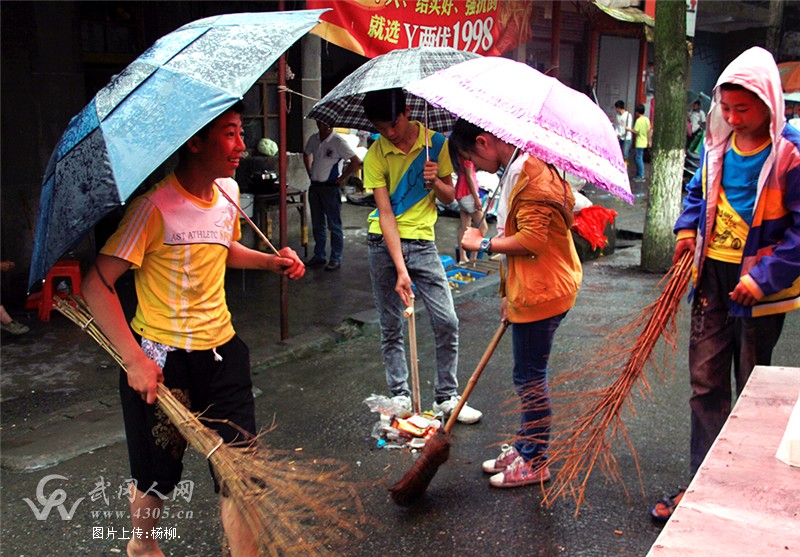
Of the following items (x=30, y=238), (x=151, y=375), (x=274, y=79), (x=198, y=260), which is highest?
(x=274, y=79)

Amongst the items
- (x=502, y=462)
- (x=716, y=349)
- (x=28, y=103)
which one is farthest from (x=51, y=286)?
(x=716, y=349)

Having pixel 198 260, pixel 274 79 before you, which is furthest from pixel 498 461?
pixel 274 79

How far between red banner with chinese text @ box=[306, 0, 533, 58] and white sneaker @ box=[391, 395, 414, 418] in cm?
262

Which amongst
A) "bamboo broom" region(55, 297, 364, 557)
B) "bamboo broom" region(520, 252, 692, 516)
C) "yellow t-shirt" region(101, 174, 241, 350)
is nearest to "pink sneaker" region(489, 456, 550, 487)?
"bamboo broom" region(520, 252, 692, 516)

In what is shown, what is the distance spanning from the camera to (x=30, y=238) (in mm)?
6406

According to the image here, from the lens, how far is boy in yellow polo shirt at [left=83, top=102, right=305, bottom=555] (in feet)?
7.67

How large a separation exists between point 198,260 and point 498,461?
188cm

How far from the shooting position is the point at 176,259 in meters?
2.45

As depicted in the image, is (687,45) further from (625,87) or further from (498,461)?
(625,87)

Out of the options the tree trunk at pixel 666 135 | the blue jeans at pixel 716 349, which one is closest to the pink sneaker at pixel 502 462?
the blue jeans at pixel 716 349

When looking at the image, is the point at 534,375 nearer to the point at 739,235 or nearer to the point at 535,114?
the point at 739,235

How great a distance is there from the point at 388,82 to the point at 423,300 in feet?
3.88

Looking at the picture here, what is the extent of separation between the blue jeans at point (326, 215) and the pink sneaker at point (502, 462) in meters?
4.46

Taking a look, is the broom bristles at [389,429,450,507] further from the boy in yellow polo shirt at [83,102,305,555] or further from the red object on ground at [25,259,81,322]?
the red object on ground at [25,259,81,322]
